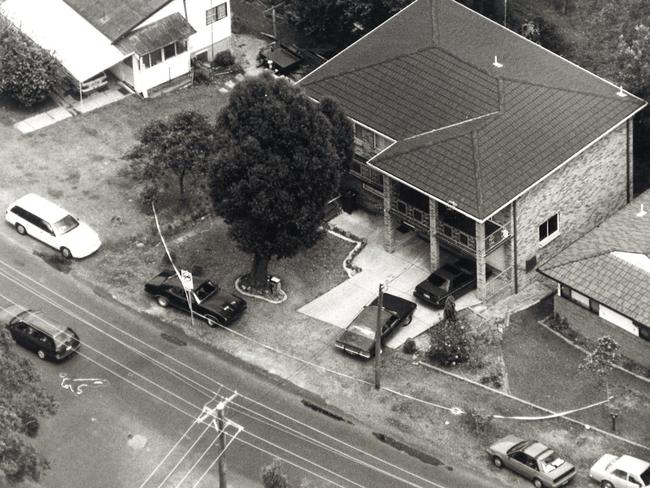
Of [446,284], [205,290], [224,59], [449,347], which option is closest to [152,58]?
[224,59]

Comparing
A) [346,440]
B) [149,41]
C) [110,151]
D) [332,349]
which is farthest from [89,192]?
[346,440]

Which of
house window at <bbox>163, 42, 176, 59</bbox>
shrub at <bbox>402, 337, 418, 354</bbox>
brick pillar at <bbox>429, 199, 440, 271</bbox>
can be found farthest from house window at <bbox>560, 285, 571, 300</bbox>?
house window at <bbox>163, 42, 176, 59</bbox>

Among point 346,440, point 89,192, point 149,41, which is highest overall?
point 149,41

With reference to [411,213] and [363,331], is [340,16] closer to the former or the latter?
[411,213]

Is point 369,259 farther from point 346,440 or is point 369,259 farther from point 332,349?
point 346,440

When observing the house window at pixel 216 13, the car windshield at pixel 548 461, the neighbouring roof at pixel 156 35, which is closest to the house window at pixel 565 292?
the car windshield at pixel 548 461

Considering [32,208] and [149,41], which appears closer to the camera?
[32,208]

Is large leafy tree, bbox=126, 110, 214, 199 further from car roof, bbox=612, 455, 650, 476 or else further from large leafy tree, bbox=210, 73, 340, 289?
car roof, bbox=612, 455, 650, 476
